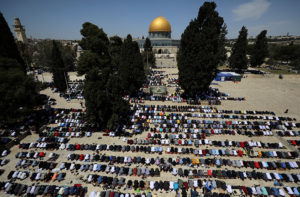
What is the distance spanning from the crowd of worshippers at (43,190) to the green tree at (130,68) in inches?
908

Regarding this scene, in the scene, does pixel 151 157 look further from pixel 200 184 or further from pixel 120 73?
pixel 120 73

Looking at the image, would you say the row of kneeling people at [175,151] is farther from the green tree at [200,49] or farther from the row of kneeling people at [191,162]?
the green tree at [200,49]

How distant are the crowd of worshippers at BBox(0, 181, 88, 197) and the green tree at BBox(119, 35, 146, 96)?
2305 centimetres

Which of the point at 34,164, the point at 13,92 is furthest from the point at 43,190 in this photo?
the point at 13,92

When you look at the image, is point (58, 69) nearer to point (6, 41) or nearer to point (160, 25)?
point (6, 41)

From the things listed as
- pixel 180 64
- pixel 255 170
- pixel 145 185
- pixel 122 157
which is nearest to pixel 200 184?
pixel 145 185

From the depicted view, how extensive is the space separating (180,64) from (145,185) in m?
25.9

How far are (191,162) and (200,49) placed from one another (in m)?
23.1

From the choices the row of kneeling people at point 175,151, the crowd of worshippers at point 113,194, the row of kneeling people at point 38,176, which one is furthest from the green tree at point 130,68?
the crowd of worshippers at point 113,194

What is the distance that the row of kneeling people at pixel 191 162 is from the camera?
1708cm

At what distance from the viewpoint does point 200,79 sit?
31891mm

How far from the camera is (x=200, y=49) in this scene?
30.3 metres

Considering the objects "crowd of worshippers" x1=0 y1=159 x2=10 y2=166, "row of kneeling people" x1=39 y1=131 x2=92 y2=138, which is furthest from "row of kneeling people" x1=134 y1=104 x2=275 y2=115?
"crowd of worshippers" x1=0 y1=159 x2=10 y2=166

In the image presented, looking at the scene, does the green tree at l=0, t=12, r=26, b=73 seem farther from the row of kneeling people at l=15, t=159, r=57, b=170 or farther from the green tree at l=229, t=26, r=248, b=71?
the green tree at l=229, t=26, r=248, b=71
